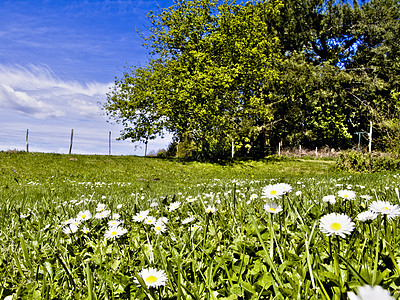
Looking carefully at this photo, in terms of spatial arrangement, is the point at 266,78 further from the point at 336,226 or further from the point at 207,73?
the point at 336,226

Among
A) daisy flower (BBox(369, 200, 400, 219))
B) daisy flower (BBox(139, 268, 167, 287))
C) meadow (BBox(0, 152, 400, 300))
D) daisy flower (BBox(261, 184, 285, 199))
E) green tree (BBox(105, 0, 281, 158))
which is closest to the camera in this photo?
daisy flower (BBox(139, 268, 167, 287))

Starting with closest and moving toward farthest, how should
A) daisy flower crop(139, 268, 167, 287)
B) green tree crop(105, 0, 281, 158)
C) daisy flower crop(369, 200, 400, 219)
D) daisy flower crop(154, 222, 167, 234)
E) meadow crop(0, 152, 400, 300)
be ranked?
daisy flower crop(139, 268, 167, 287) → meadow crop(0, 152, 400, 300) → daisy flower crop(369, 200, 400, 219) → daisy flower crop(154, 222, 167, 234) → green tree crop(105, 0, 281, 158)

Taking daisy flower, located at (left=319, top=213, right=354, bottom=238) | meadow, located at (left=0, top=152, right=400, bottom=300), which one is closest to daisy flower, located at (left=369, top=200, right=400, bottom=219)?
meadow, located at (left=0, top=152, right=400, bottom=300)

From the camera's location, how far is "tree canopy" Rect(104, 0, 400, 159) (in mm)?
22078

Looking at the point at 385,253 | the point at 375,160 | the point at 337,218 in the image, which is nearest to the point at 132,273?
the point at 337,218

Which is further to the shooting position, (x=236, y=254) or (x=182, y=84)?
(x=182, y=84)

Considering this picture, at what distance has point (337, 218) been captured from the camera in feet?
3.64

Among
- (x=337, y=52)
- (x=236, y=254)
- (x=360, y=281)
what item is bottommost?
(x=236, y=254)

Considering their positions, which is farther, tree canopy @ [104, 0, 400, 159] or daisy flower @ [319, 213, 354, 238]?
tree canopy @ [104, 0, 400, 159]

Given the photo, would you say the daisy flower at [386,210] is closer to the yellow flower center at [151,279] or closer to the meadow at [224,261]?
the meadow at [224,261]

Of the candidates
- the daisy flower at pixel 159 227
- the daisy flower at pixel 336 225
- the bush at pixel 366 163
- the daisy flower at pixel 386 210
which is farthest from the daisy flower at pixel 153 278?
the bush at pixel 366 163

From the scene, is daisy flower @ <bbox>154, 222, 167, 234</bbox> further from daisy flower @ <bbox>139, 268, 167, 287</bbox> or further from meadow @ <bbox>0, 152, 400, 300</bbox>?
daisy flower @ <bbox>139, 268, 167, 287</bbox>

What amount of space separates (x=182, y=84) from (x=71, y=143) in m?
15.7

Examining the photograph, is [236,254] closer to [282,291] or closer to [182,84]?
[282,291]
